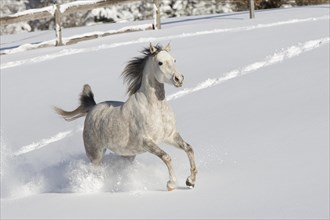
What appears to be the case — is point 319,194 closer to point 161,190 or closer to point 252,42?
point 161,190

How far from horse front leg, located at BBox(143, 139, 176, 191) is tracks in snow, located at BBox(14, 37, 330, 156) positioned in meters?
3.12

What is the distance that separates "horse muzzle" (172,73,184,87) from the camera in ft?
21.3

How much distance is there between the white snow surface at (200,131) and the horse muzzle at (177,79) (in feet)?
3.16

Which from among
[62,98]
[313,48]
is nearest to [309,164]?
[62,98]

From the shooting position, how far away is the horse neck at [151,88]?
6906 mm

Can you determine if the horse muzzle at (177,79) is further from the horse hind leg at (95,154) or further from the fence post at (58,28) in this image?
the fence post at (58,28)

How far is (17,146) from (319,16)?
34.6ft

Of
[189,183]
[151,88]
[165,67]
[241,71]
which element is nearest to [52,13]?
[241,71]

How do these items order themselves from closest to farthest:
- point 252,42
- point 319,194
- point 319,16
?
1. point 319,194
2. point 252,42
3. point 319,16

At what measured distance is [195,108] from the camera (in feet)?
34.7

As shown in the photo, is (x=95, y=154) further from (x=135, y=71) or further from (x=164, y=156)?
(x=164, y=156)

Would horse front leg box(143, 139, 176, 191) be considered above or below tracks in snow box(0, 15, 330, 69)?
above

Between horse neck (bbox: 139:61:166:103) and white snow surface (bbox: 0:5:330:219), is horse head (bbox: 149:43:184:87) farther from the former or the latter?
white snow surface (bbox: 0:5:330:219)

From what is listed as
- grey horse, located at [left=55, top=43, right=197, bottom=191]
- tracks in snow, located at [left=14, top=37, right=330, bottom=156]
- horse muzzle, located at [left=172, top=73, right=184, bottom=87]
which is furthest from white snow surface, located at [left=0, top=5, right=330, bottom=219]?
horse muzzle, located at [left=172, top=73, right=184, bottom=87]
